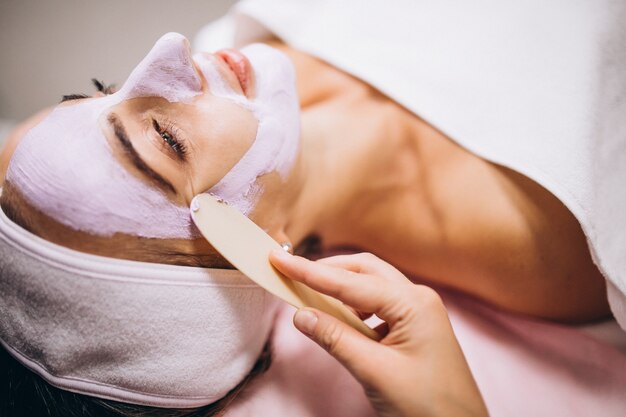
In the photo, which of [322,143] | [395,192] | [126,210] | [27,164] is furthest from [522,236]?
[27,164]

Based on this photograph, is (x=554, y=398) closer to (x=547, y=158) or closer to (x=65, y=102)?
(x=547, y=158)

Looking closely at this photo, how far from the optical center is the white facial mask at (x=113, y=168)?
1.94 ft

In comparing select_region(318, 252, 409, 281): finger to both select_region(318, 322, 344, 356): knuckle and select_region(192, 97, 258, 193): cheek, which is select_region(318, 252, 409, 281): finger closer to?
select_region(318, 322, 344, 356): knuckle

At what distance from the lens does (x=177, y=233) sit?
651 mm

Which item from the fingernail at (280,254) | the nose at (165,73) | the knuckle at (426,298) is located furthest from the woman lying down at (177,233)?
the knuckle at (426,298)

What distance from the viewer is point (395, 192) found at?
97 centimetres

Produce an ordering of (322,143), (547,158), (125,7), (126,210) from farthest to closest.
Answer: (125,7) → (322,143) → (547,158) → (126,210)

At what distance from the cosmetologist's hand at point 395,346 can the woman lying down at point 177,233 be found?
0.63 feet

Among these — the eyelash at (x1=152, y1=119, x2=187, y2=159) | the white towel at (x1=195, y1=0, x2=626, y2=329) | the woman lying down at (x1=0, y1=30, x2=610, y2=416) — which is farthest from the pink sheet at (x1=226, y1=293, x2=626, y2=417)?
the eyelash at (x1=152, y1=119, x2=187, y2=159)

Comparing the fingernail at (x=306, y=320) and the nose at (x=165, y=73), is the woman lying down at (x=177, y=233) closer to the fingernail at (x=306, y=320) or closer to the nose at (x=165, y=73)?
the nose at (x=165, y=73)

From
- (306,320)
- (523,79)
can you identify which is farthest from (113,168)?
(523,79)

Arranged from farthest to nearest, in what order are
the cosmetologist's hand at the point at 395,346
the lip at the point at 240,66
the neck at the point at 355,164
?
the neck at the point at 355,164
the lip at the point at 240,66
the cosmetologist's hand at the point at 395,346

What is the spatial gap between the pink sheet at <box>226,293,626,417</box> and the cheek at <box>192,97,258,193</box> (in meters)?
0.43

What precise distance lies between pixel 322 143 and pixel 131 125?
0.45 m
